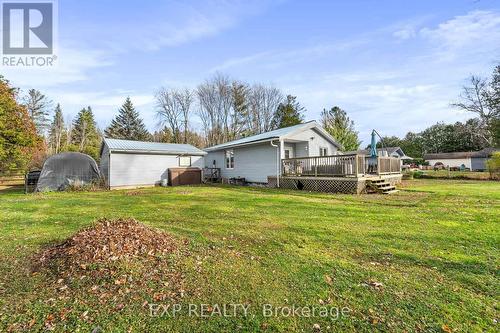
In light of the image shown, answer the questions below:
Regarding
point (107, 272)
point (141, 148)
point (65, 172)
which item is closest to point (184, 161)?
point (141, 148)

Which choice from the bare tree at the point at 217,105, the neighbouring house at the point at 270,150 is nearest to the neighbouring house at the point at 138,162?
the neighbouring house at the point at 270,150

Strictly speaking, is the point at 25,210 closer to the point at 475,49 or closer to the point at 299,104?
the point at 475,49

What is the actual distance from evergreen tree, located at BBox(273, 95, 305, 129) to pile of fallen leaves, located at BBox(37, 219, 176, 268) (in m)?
32.7

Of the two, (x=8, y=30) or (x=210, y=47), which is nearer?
(x=8, y=30)

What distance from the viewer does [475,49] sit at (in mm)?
8719

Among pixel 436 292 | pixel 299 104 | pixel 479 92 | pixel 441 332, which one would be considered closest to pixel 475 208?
pixel 436 292

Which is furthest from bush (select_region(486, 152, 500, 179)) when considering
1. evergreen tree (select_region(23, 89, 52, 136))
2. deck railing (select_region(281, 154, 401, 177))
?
evergreen tree (select_region(23, 89, 52, 136))

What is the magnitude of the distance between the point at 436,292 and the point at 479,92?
41.3 metres

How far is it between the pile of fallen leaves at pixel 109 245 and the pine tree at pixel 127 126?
39548 mm

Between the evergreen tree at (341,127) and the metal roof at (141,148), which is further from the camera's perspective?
the evergreen tree at (341,127)

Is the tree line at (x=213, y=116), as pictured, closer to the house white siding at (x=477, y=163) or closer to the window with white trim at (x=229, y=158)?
the house white siding at (x=477, y=163)

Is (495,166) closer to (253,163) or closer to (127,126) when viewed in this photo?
(253,163)

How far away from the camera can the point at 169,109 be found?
37.6 m

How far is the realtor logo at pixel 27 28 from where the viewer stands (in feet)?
29.0
